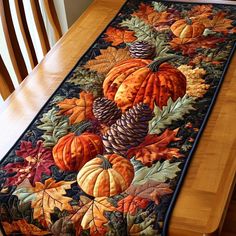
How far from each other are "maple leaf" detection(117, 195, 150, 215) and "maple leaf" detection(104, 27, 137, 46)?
2.33 feet

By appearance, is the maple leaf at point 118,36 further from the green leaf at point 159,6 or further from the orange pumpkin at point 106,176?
the orange pumpkin at point 106,176

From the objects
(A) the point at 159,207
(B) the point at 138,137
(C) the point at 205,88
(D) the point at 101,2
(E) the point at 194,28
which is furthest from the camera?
(D) the point at 101,2

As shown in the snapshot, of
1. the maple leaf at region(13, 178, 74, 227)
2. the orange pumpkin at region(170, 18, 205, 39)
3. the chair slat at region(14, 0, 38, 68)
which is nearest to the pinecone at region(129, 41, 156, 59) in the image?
the orange pumpkin at region(170, 18, 205, 39)

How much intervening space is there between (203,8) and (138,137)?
2.48 ft

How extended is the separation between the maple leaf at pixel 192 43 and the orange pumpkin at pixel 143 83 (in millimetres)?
91

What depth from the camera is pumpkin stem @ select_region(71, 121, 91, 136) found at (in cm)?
134

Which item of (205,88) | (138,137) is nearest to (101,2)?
(205,88)

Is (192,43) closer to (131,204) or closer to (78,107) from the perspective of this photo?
(78,107)

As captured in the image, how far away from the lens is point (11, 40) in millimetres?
1834

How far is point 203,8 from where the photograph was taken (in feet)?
6.08

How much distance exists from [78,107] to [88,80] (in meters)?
0.14

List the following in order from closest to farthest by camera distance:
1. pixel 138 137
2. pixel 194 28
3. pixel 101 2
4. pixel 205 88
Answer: pixel 138 137, pixel 205 88, pixel 194 28, pixel 101 2

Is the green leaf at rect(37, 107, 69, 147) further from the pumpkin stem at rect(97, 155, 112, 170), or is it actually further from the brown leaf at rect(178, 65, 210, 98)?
the brown leaf at rect(178, 65, 210, 98)

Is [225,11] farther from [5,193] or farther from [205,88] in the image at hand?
[5,193]
